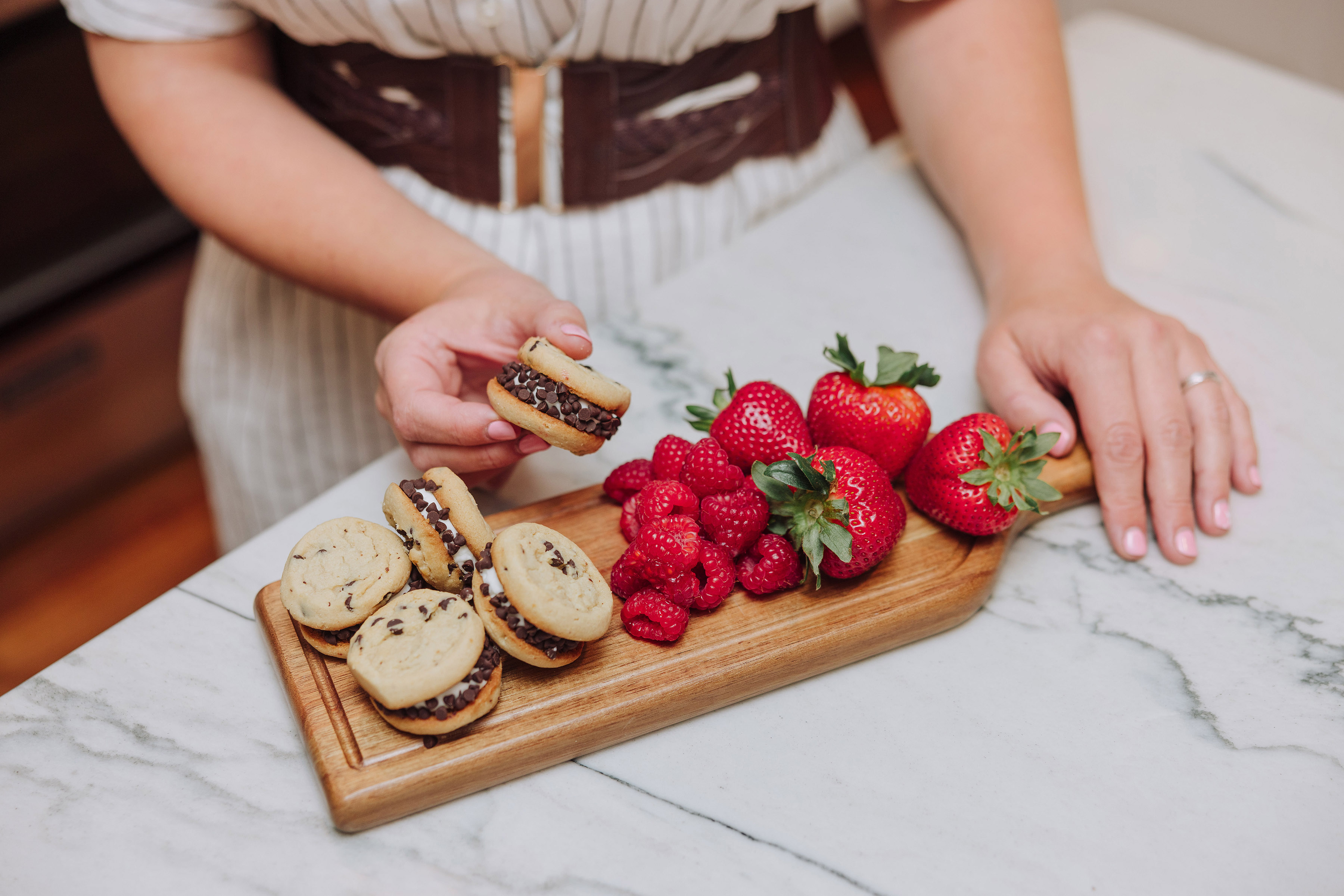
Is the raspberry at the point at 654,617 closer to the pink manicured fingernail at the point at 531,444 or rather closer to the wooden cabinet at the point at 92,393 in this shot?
the pink manicured fingernail at the point at 531,444

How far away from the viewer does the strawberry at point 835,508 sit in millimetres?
736

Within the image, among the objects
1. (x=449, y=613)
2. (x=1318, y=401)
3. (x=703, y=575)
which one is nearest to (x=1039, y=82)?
(x=1318, y=401)

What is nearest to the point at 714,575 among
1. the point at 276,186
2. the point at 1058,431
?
the point at 1058,431

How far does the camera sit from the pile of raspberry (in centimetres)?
74

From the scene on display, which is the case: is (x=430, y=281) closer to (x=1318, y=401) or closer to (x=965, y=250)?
(x=965, y=250)

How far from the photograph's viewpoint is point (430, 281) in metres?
0.96

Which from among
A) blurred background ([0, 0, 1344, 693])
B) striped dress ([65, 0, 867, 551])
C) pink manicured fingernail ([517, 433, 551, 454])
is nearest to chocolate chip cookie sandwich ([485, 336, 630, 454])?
pink manicured fingernail ([517, 433, 551, 454])

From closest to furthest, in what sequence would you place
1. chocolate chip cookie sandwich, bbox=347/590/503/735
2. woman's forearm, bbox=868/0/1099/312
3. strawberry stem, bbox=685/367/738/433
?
chocolate chip cookie sandwich, bbox=347/590/503/735 → strawberry stem, bbox=685/367/738/433 → woman's forearm, bbox=868/0/1099/312

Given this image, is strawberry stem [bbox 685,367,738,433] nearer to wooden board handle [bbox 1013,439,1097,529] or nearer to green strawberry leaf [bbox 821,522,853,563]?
green strawberry leaf [bbox 821,522,853,563]

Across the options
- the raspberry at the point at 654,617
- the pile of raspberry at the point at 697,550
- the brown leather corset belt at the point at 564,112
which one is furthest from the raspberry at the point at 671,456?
the brown leather corset belt at the point at 564,112

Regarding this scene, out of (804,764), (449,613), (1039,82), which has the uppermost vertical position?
(1039,82)

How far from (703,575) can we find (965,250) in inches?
26.0

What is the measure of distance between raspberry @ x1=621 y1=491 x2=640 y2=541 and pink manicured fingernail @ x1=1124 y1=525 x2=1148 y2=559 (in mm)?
449

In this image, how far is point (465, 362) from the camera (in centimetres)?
88
